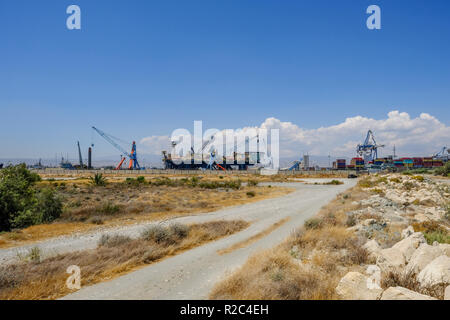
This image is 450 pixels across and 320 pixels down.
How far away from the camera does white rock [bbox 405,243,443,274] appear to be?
590cm

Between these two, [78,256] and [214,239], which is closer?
[78,256]

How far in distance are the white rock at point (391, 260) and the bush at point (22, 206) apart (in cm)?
1766

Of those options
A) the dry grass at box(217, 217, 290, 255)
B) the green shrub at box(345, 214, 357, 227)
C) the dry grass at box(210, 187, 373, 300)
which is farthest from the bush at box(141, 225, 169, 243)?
the green shrub at box(345, 214, 357, 227)

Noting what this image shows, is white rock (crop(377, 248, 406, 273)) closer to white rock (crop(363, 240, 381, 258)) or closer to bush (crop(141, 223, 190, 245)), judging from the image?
white rock (crop(363, 240, 381, 258))

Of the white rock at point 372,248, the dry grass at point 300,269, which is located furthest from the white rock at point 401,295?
the white rock at point 372,248

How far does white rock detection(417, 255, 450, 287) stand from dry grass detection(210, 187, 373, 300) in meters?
1.69

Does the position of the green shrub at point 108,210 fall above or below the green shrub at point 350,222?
below

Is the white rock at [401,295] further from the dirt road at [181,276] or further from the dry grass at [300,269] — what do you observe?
the dirt road at [181,276]

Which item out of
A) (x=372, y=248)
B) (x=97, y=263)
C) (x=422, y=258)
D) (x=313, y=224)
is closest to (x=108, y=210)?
(x=97, y=263)

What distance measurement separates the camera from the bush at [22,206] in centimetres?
1488
